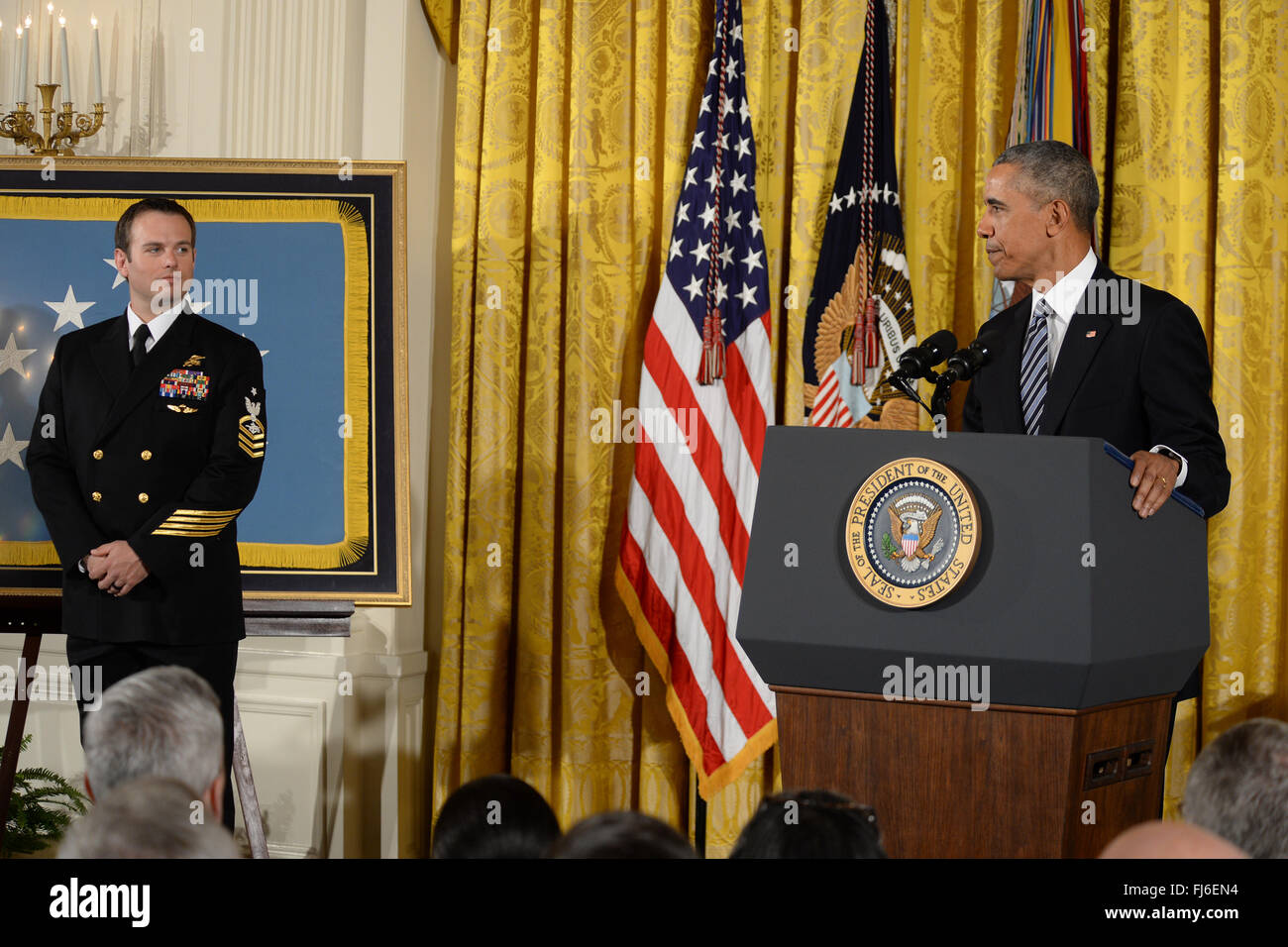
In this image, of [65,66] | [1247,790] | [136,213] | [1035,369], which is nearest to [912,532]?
[1247,790]

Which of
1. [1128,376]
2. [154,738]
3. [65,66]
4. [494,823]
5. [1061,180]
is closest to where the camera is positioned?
[494,823]

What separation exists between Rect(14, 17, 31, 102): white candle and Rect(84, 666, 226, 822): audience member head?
3467 millimetres

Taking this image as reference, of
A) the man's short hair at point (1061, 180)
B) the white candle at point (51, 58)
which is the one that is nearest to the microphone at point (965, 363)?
the man's short hair at point (1061, 180)

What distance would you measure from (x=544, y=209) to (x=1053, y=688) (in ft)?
9.97

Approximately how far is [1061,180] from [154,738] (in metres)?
2.11

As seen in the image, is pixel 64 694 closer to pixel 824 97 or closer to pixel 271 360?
pixel 271 360

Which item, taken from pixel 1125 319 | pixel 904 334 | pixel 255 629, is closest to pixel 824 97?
pixel 904 334

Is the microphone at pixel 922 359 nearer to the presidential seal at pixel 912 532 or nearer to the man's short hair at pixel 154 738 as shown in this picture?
the presidential seal at pixel 912 532

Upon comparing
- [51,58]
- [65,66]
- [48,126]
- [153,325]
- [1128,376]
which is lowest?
[1128,376]

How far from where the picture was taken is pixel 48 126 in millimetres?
4555

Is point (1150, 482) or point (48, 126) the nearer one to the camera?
point (1150, 482)

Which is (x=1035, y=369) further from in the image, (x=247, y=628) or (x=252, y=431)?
(x=247, y=628)

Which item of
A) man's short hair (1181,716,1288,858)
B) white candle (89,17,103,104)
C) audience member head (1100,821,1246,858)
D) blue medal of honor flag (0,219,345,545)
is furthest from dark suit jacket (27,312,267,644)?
audience member head (1100,821,1246,858)

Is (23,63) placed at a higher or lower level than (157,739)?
higher
